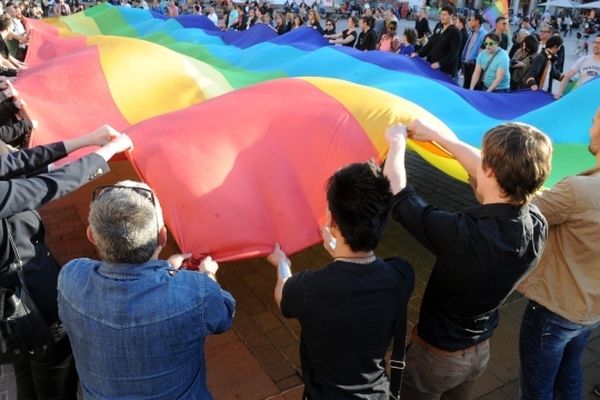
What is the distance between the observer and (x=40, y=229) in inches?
76.2

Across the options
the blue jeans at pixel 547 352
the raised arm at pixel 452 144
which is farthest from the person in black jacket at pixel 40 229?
the blue jeans at pixel 547 352

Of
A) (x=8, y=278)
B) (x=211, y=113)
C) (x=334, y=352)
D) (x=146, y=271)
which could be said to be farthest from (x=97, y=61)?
(x=334, y=352)

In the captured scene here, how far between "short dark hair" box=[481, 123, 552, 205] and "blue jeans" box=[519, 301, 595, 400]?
2.53 feet

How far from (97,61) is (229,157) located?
182 cm

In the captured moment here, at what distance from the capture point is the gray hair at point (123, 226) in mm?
1349

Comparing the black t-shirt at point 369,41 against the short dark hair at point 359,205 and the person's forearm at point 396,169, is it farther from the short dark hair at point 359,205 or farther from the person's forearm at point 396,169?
the short dark hair at point 359,205

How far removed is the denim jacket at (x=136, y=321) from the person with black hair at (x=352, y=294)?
29 centimetres

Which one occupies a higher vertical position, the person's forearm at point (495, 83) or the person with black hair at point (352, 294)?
the person with black hair at point (352, 294)

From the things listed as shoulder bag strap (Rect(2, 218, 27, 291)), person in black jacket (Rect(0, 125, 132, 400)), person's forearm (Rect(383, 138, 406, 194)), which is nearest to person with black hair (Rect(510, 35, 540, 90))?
person's forearm (Rect(383, 138, 406, 194))

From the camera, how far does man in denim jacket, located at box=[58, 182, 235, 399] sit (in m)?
1.35

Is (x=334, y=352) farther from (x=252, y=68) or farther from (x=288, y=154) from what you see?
(x=252, y=68)

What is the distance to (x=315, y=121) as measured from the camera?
270 cm

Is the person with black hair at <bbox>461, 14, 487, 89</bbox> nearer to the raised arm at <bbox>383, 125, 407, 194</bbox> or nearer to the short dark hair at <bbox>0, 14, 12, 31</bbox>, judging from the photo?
the raised arm at <bbox>383, 125, 407, 194</bbox>

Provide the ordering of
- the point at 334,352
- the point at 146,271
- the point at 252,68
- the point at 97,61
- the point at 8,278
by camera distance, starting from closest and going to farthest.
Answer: the point at 146,271, the point at 334,352, the point at 8,278, the point at 97,61, the point at 252,68
